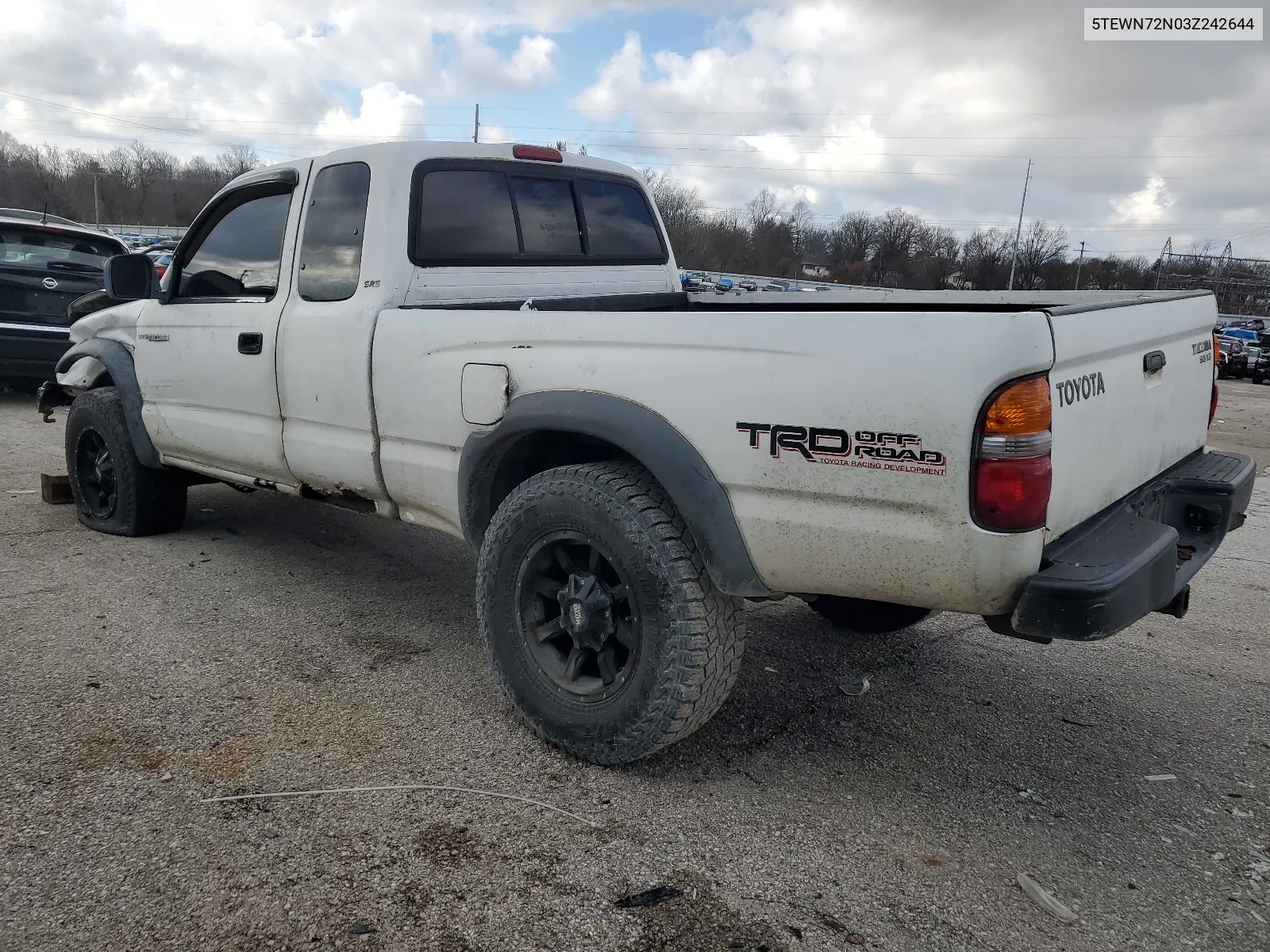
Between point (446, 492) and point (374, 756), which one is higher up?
point (446, 492)

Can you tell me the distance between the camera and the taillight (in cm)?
221

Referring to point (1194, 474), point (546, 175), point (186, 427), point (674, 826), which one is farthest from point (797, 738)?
point (186, 427)

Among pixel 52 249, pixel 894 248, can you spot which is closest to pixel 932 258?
pixel 894 248

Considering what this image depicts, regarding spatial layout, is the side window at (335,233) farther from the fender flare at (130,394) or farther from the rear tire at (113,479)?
the rear tire at (113,479)

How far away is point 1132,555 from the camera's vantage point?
2.43 metres

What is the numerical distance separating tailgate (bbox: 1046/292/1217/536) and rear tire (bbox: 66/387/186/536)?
14.8ft

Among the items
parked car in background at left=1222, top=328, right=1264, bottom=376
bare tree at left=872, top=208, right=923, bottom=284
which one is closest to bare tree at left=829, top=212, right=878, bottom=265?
bare tree at left=872, top=208, right=923, bottom=284

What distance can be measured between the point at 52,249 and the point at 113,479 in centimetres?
536

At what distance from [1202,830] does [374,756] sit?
7.91 feet

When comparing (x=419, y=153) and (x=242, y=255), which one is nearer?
(x=419, y=153)

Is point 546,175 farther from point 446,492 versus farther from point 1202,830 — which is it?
point 1202,830

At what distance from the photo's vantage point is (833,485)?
2.42m

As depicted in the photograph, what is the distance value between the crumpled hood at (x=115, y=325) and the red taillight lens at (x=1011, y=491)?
4356 millimetres

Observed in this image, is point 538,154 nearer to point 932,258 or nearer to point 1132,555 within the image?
point 1132,555
